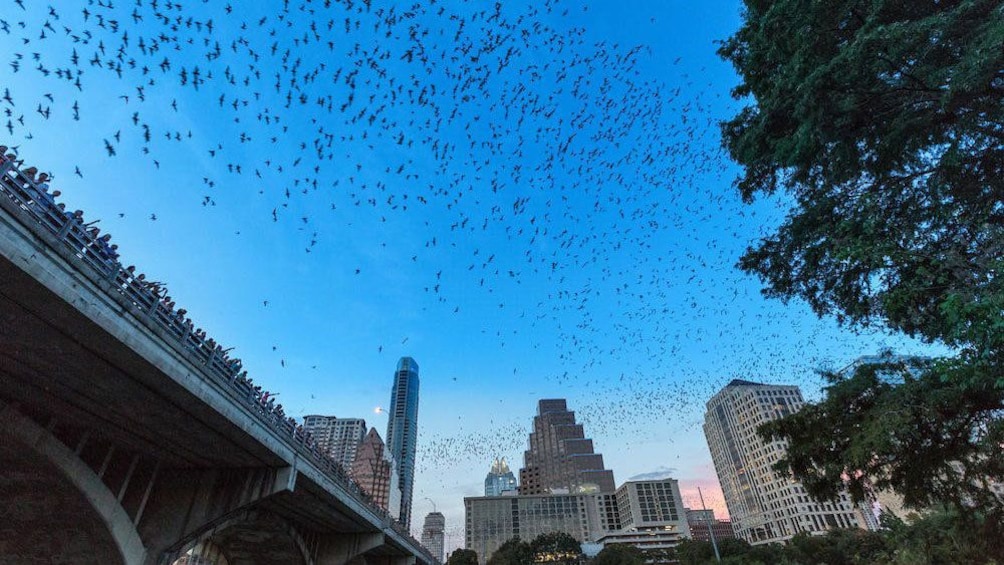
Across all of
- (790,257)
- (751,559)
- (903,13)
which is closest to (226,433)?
(790,257)

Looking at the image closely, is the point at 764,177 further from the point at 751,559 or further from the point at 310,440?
the point at 751,559

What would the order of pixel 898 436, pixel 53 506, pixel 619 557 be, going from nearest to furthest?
pixel 898 436 → pixel 53 506 → pixel 619 557

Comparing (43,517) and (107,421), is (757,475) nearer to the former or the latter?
(43,517)

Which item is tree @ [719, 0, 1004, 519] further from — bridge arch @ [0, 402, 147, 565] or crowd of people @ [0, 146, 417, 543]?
bridge arch @ [0, 402, 147, 565]

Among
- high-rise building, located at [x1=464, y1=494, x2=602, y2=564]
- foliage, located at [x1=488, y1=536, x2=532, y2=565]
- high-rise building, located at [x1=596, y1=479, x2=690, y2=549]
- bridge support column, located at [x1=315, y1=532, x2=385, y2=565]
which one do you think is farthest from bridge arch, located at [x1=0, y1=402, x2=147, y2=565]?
high-rise building, located at [x1=464, y1=494, x2=602, y2=564]

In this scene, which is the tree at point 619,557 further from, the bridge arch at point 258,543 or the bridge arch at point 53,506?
the bridge arch at point 53,506

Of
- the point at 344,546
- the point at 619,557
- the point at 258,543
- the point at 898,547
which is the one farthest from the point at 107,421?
the point at 619,557
